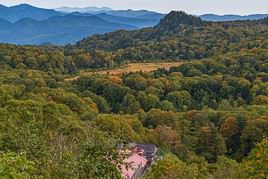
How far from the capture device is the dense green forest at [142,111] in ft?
43.2

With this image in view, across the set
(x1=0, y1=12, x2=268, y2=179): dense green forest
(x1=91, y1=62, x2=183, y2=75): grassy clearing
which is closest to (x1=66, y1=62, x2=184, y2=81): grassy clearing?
(x1=91, y1=62, x2=183, y2=75): grassy clearing

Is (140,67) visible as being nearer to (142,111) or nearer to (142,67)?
(142,67)

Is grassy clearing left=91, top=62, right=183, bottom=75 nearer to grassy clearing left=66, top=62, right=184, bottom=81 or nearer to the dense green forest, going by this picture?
grassy clearing left=66, top=62, right=184, bottom=81

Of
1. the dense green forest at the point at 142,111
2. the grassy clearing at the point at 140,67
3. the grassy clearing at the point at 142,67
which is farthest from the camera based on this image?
the grassy clearing at the point at 142,67

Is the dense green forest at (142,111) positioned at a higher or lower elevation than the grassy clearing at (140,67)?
higher

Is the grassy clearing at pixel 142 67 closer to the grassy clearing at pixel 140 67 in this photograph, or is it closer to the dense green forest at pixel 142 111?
the grassy clearing at pixel 140 67

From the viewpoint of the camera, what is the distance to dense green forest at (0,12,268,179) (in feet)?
43.2

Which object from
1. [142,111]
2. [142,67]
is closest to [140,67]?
[142,67]

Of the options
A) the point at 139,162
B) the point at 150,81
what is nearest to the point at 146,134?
the point at 139,162

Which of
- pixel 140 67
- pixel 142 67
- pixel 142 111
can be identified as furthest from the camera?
pixel 142 67

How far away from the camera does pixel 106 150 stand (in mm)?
11461

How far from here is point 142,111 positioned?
199 feet

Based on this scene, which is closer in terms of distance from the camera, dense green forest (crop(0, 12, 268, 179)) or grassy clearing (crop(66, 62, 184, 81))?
dense green forest (crop(0, 12, 268, 179))

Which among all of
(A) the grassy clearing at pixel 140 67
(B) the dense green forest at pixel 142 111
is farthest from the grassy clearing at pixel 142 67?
(B) the dense green forest at pixel 142 111
